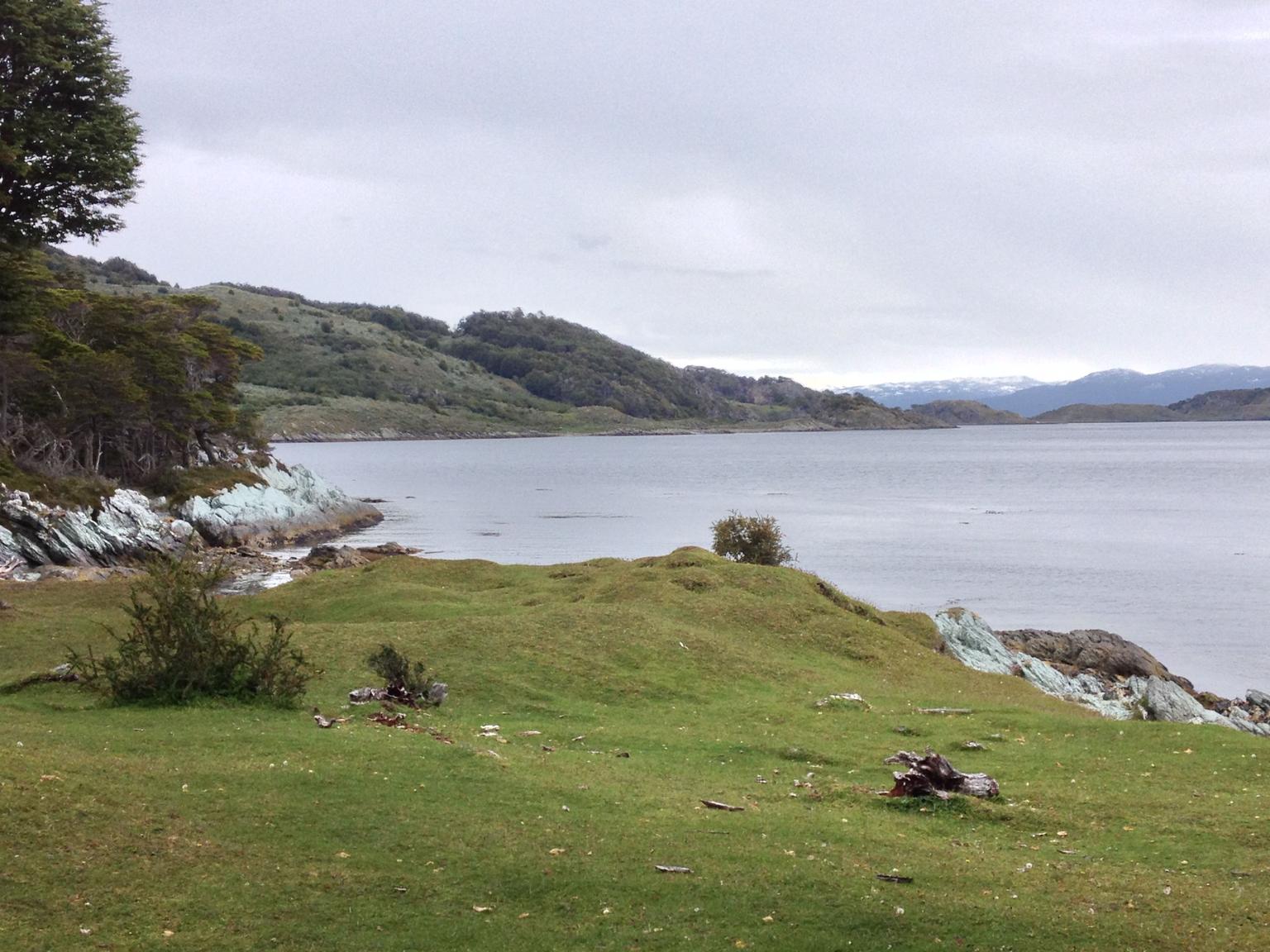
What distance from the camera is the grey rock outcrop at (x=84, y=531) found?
46719mm

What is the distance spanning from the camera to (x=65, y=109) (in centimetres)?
2595

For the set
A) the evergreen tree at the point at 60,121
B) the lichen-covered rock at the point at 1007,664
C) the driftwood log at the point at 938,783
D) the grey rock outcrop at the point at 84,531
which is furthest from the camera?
the grey rock outcrop at the point at 84,531

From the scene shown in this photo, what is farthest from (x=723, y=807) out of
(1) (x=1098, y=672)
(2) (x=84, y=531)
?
(2) (x=84, y=531)

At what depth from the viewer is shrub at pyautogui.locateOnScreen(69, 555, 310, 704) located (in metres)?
17.6

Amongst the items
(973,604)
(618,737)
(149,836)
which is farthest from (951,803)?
(973,604)

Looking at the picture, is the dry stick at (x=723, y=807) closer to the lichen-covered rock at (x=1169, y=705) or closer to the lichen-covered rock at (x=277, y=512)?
the lichen-covered rock at (x=1169, y=705)

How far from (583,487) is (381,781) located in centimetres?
11964

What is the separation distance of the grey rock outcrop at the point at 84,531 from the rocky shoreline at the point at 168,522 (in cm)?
5

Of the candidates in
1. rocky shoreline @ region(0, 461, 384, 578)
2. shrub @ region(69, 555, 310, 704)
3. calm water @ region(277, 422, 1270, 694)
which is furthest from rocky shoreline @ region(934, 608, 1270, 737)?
rocky shoreline @ region(0, 461, 384, 578)

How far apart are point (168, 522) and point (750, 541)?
1427 inches

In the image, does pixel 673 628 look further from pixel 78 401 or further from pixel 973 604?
pixel 78 401

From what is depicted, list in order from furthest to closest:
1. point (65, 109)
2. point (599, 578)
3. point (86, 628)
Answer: point (599, 578), point (86, 628), point (65, 109)

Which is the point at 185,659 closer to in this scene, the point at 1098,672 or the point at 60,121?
the point at 60,121

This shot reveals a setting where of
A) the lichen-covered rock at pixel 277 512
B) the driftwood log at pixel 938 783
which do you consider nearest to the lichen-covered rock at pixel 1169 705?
the driftwood log at pixel 938 783
